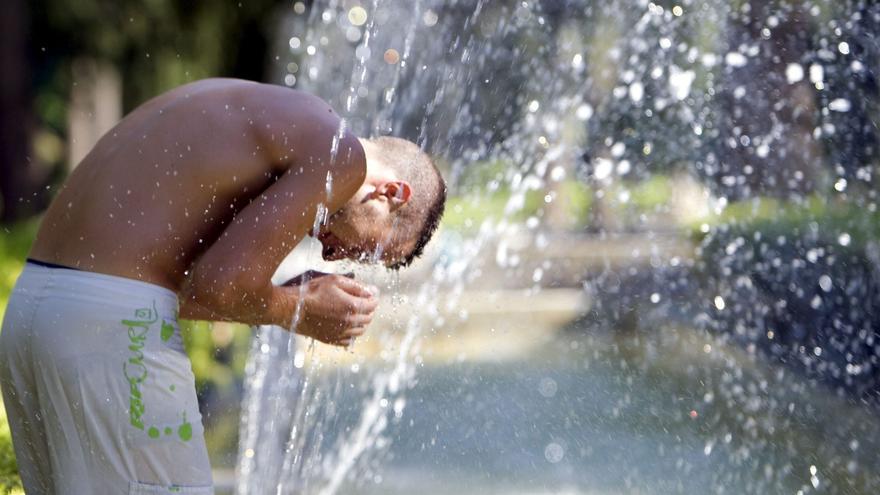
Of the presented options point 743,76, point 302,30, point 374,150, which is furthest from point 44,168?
point 374,150

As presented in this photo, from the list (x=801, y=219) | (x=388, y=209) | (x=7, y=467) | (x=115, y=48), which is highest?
(x=388, y=209)

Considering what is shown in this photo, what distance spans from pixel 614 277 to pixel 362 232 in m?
8.42

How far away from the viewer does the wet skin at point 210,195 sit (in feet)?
7.98

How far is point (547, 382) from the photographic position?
24.2 feet

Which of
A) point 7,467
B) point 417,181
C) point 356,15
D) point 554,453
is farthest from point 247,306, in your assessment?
point 356,15

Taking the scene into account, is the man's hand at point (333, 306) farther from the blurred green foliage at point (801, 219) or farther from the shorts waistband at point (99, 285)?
Result: the blurred green foliage at point (801, 219)

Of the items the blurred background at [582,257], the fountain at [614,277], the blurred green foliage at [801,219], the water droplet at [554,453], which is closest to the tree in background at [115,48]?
the blurred background at [582,257]

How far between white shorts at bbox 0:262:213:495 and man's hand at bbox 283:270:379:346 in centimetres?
34

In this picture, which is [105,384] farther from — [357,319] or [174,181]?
[357,319]

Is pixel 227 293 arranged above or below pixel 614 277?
above

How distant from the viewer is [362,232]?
2.81 meters

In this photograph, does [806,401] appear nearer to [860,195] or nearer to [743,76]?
[860,195]

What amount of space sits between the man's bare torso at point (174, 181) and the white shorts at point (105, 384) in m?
0.06

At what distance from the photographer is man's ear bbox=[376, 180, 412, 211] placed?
2.82 meters
